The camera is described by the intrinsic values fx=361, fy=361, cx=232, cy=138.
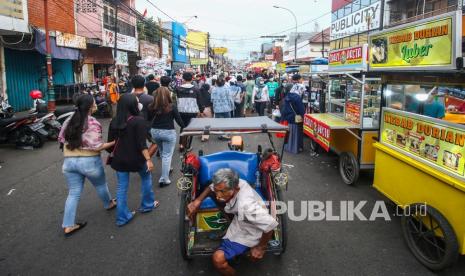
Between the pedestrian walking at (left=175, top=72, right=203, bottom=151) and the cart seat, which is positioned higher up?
the pedestrian walking at (left=175, top=72, right=203, bottom=151)

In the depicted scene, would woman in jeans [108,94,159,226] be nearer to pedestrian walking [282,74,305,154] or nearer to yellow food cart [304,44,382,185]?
yellow food cart [304,44,382,185]

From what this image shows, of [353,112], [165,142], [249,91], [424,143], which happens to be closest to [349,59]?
[353,112]

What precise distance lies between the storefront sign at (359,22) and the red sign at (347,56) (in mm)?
13128

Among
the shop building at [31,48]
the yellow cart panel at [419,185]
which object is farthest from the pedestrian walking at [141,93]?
the shop building at [31,48]

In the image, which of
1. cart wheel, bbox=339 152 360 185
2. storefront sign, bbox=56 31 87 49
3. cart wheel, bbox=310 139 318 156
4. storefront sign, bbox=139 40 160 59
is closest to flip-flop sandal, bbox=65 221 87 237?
cart wheel, bbox=339 152 360 185

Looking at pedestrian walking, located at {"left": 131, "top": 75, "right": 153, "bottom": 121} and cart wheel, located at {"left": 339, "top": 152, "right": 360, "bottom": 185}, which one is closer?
pedestrian walking, located at {"left": 131, "top": 75, "right": 153, "bottom": 121}

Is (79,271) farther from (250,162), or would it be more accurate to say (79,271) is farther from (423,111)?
(423,111)

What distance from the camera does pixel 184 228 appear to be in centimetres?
346

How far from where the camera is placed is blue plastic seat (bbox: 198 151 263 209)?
3982 mm

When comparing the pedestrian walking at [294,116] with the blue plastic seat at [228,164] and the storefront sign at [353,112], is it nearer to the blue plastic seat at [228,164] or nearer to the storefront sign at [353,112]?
the storefront sign at [353,112]

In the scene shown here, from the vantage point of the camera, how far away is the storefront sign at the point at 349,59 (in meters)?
6.32

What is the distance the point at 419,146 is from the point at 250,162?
1890 mm

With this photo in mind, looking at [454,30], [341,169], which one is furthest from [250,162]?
[341,169]

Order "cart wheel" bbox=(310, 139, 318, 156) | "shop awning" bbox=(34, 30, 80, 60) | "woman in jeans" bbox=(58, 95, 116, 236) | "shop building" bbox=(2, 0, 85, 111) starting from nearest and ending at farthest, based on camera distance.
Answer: "woman in jeans" bbox=(58, 95, 116, 236) < "cart wheel" bbox=(310, 139, 318, 156) < "shop building" bbox=(2, 0, 85, 111) < "shop awning" bbox=(34, 30, 80, 60)
